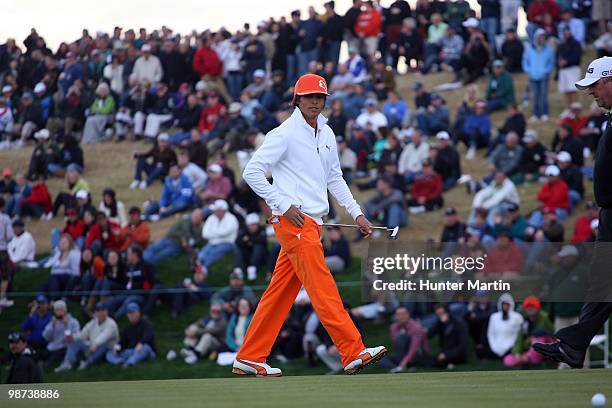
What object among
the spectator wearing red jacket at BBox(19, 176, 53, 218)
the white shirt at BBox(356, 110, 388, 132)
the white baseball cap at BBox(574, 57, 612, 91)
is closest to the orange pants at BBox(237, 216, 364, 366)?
the white baseball cap at BBox(574, 57, 612, 91)

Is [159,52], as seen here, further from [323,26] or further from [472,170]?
[472,170]

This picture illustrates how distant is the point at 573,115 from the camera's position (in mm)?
25203

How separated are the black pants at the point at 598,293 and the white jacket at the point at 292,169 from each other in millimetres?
2113

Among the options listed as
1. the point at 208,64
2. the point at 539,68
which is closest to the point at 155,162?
the point at 208,64

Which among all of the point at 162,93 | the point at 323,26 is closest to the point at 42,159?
the point at 162,93

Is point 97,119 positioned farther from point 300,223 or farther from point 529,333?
point 300,223

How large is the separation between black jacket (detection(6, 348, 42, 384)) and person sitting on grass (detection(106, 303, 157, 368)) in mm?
2196

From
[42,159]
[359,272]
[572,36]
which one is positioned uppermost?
[572,36]

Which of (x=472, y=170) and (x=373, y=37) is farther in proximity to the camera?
(x=373, y=37)

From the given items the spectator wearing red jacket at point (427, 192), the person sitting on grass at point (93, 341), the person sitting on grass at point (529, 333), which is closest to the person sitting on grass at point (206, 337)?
the person sitting on grass at point (93, 341)

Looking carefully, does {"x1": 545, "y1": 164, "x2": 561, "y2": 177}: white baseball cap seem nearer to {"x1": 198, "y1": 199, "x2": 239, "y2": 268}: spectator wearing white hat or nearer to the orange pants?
{"x1": 198, "y1": 199, "x2": 239, "y2": 268}: spectator wearing white hat

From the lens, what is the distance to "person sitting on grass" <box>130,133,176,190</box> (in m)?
28.6

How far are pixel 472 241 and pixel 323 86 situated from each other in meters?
10.1

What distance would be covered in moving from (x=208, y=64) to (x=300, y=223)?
22.7 meters
